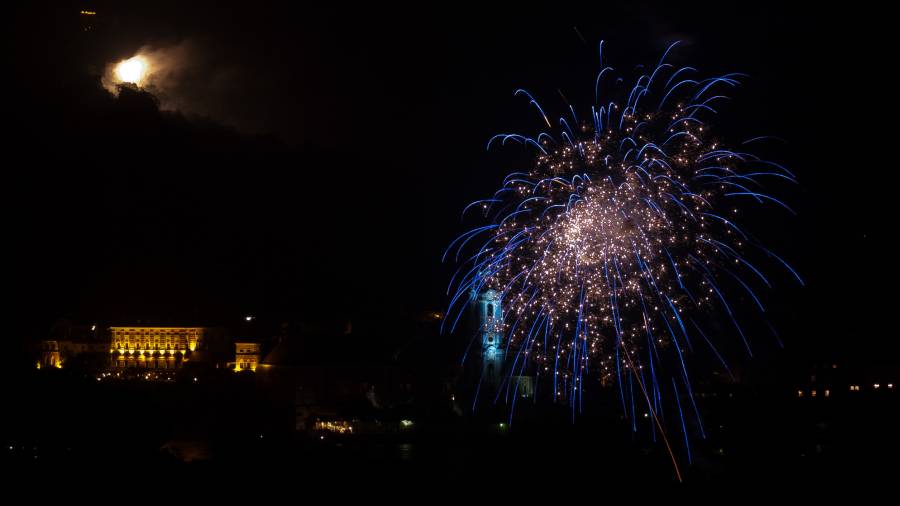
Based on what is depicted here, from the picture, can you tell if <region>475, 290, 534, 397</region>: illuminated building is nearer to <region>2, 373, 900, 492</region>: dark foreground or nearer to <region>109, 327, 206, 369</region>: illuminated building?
<region>2, 373, 900, 492</region>: dark foreground

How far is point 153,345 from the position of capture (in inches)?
2088

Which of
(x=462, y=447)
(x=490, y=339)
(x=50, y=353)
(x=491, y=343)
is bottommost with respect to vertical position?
(x=462, y=447)

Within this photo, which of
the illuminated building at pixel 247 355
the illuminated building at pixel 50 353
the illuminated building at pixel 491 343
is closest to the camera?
the illuminated building at pixel 491 343

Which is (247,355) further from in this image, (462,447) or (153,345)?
(462,447)

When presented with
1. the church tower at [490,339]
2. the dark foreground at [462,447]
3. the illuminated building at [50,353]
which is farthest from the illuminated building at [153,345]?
the dark foreground at [462,447]

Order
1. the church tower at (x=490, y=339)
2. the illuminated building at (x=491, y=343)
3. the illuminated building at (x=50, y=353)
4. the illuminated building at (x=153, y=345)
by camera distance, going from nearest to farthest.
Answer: the illuminated building at (x=491, y=343) → the church tower at (x=490, y=339) → the illuminated building at (x=50, y=353) → the illuminated building at (x=153, y=345)

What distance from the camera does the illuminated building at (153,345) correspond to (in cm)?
5228

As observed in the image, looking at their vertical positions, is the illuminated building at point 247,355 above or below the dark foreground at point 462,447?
above

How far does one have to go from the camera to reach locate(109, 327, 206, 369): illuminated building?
5228cm

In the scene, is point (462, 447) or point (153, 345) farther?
point (153, 345)

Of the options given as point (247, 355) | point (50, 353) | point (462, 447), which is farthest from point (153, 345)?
point (462, 447)

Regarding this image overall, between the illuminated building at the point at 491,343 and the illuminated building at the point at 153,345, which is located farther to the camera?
the illuminated building at the point at 153,345

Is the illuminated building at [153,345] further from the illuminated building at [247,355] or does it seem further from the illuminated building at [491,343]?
the illuminated building at [491,343]

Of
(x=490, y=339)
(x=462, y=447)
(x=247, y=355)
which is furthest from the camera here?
(x=247, y=355)
